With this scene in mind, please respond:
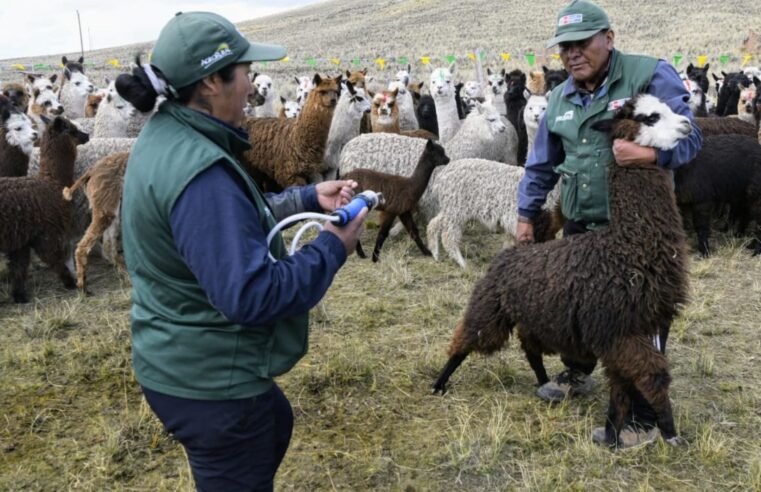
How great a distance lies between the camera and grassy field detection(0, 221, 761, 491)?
3.15 m

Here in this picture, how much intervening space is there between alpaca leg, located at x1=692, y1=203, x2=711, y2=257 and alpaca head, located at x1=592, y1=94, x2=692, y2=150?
392cm

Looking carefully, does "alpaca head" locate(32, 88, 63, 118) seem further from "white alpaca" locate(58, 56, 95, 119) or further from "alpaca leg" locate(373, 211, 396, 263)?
"alpaca leg" locate(373, 211, 396, 263)

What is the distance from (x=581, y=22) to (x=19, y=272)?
5.07 meters

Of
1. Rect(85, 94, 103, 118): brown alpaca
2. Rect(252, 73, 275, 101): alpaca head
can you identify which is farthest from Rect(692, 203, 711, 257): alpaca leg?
Rect(85, 94, 103, 118): brown alpaca

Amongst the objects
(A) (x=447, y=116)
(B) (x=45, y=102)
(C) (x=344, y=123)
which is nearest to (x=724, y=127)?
(A) (x=447, y=116)

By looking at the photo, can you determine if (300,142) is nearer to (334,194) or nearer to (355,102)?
(355,102)

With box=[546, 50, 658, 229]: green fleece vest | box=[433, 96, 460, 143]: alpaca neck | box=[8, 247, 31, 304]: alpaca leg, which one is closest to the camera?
box=[546, 50, 658, 229]: green fleece vest

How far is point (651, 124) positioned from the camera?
283 centimetres

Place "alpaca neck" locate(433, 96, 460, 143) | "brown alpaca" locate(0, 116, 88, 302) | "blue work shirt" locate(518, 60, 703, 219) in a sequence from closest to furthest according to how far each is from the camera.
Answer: "blue work shirt" locate(518, 60, 703, 219) < "brown alpaca" locate(0, 116, 88, 302) < "alpaca neck" locate(433, 96, 460, 143)

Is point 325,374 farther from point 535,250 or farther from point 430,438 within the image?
point 535,250

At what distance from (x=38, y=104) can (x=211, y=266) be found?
29.2 feet

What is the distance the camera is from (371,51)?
129ft

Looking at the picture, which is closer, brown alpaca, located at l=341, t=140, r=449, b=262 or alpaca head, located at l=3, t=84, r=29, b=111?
brown alpaca, located at l=341, t=140, r=449, b=262

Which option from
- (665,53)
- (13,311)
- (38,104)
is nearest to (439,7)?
(665,53)
